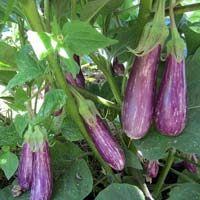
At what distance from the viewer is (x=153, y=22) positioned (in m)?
0.64

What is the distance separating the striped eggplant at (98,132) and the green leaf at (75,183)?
0.19 ft

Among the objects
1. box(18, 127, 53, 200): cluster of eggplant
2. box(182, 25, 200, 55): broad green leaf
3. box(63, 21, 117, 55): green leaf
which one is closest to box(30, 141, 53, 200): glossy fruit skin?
box(18, 127, 53, 200): cluster of eggplant

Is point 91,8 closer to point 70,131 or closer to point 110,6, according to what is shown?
point 110,6

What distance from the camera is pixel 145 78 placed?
65cm

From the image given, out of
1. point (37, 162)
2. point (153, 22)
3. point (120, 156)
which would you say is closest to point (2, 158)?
point (37, 162)

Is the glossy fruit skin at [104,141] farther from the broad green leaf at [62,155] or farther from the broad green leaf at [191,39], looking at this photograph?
the broad green leaf at [191,39]

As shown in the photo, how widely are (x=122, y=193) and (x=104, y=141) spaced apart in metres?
0.08

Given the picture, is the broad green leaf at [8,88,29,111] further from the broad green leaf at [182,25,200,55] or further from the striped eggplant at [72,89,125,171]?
the broad green leaf at [182,25,200,55]

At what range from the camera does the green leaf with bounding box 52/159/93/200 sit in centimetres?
74

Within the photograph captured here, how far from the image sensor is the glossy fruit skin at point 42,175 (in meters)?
0.70

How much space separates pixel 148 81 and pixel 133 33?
13 cm

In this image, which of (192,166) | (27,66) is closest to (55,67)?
(27,66)

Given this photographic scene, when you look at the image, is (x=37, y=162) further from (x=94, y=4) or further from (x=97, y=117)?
(x=94, y=4)

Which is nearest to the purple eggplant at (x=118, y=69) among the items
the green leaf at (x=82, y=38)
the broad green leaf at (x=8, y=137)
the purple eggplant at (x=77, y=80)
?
the purple eggplant at (x=77, y=80)
